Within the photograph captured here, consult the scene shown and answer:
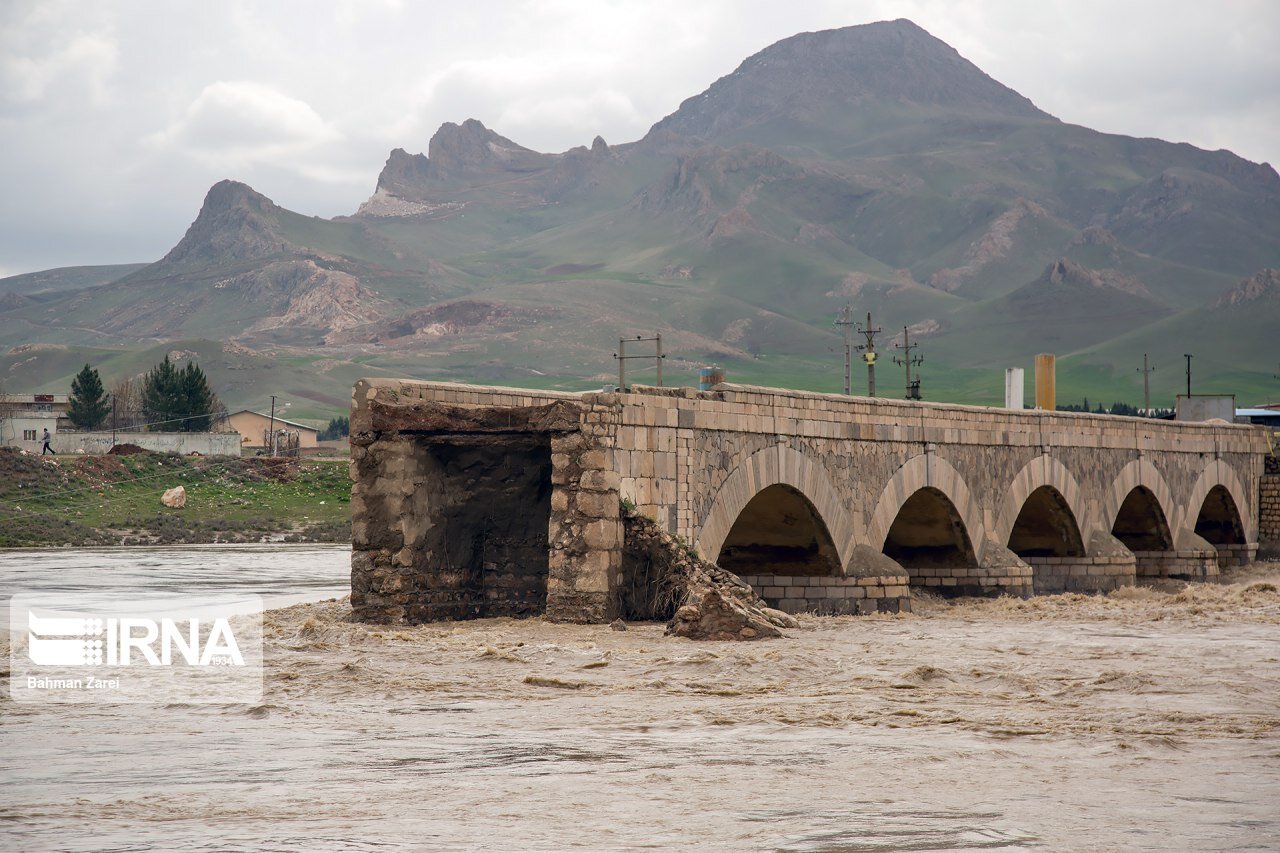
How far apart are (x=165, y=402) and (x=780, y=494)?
6531 centimetres

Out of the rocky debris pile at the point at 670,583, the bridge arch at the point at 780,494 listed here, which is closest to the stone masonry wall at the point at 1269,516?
the bridge arch at the point at 780,494

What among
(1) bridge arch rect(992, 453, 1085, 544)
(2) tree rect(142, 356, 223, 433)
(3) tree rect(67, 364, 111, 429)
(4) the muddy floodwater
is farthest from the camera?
(3) tree rect(67, 364, 111, 429)

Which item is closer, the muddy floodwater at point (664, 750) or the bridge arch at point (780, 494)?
the muddy floodwater at point (664, 750)

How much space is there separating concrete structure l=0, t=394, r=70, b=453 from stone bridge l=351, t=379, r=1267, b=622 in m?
58.4

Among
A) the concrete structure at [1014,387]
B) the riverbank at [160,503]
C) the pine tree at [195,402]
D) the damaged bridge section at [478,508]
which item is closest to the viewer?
the damaged bridge section at [478,508]

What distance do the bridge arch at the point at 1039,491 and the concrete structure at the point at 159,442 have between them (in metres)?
43.5

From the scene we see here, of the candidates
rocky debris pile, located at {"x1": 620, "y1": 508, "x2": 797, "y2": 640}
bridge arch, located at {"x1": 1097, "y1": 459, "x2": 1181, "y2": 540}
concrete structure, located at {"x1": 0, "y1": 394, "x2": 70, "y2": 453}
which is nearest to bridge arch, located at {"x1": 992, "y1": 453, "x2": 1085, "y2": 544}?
bridge arch, located at {"x1": 1097, "y1": 459, "x2": 1181, "y2": 540}

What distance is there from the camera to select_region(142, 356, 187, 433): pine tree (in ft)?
256

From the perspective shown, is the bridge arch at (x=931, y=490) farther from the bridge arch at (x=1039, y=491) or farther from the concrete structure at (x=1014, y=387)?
the concrete structure at (x=1014, y=387)

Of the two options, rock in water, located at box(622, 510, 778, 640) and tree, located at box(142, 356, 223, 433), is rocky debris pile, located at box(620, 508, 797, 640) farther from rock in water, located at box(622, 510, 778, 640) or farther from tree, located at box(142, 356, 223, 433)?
tree, located at box(142, 356, 223, 433)

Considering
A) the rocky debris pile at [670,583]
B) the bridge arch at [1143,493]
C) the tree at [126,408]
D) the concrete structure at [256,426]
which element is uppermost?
the tree at [126,408]

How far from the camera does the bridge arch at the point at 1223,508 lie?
3578 centimetres

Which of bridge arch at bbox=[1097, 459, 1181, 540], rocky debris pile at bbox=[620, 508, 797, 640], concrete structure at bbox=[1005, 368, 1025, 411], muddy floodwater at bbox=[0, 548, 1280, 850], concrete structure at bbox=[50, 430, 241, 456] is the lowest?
muddy floodwater at bbox=[0, 548, 1280, 850]

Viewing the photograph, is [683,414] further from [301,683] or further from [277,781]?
[277,781]
